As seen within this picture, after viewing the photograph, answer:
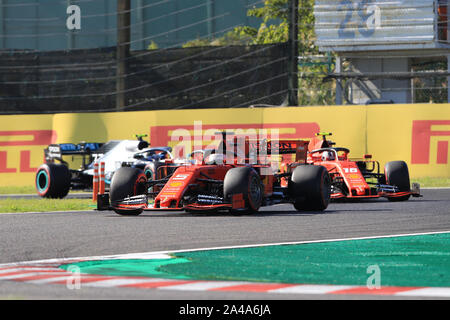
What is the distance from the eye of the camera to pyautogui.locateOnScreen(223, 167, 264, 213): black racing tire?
45.2ft

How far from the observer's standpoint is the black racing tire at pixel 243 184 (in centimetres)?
1378

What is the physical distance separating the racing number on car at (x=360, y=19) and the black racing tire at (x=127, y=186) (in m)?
17.3

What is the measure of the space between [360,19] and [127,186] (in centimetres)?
1814

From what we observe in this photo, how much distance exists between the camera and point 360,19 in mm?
31062

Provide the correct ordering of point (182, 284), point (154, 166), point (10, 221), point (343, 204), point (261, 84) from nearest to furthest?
point (182, 284) < point (10, 221) < point (343, 204) < point (154, 166) < point (261, 84)

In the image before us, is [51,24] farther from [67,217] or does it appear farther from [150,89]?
[67,217]

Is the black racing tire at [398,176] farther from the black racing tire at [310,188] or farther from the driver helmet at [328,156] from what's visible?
the black racing tire at [310,188]

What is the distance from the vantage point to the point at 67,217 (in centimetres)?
1412

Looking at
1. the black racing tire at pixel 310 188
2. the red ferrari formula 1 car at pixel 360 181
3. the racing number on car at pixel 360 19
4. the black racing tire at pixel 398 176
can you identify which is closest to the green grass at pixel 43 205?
the black racing tire at pixel 310 188

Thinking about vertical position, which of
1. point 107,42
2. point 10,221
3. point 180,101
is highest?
point 107,42

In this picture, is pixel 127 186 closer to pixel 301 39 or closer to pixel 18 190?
pixel 18 190

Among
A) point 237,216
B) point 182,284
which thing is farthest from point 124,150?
point 182,284

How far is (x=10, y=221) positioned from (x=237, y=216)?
325cm

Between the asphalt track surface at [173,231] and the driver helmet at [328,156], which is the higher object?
the driver helmet at [328,156]
